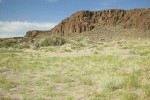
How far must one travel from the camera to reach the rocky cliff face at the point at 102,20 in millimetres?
98312

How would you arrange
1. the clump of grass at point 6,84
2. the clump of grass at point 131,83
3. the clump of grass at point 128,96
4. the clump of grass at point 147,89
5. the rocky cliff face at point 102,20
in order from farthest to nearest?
the rocky cliff face at point 102,20 → the clump of grass at point 6,84 → the clump of grass at point 131,83 → the clump of grass at point 147,89 → the clump of grass at point 128,96

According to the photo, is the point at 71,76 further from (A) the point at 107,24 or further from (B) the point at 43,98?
(A) the point at 107,24

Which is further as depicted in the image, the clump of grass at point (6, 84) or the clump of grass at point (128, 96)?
the clump of grass at point (6, 84)

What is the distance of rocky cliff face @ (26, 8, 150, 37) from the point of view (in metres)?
98.3

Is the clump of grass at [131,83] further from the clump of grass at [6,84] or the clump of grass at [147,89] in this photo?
the clump of grass at [6,84]

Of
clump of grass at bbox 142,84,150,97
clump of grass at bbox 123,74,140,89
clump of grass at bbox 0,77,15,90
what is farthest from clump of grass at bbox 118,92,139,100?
clump of grass at bbox 0,77,15,90

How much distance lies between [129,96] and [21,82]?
5247mm

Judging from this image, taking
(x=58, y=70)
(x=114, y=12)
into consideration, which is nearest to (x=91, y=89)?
(x=58, y=70)

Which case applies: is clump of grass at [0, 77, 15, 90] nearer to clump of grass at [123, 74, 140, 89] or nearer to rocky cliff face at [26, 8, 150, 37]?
clump of grass at [123, 74, 140, 89]

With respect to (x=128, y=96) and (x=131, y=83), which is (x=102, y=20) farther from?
(x=128, y=96)

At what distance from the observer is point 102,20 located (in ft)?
348

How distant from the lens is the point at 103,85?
990 cm

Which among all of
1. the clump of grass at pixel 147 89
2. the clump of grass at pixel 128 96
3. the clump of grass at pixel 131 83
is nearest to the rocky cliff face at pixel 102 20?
the clump of grass at pixel 131 83

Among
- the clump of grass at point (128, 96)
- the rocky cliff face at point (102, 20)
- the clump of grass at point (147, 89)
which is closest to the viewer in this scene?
the clump of grass at point (128, 96)
